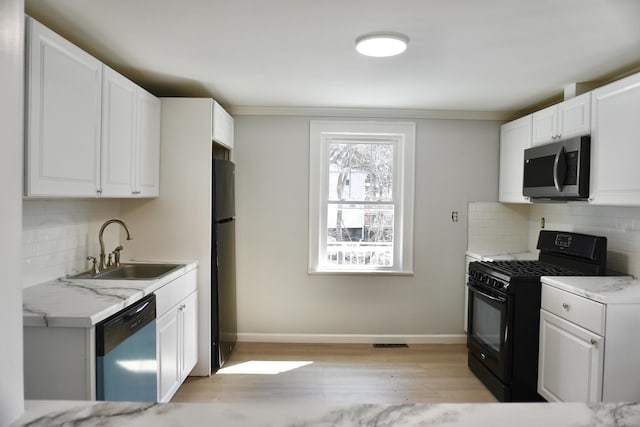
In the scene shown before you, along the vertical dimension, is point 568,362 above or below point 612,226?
below

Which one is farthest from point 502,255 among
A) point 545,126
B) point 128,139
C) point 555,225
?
point 128,139

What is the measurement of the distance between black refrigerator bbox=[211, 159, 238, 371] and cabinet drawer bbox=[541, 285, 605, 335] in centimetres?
239

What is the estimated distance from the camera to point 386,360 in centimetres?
365

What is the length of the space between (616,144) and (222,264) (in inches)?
113

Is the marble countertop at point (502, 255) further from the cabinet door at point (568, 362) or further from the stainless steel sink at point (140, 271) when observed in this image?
the stainless steel sink at point (140, 271)

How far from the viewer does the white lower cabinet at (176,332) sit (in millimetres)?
2518

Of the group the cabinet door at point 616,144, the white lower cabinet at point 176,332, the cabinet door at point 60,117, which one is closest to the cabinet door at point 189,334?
the white lower cabinet at point 176,332

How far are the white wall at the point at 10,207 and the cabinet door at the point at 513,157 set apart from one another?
138 inches

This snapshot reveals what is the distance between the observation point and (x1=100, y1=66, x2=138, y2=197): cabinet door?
236 cm

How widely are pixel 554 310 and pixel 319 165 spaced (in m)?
2.30

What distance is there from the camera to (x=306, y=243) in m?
4.02

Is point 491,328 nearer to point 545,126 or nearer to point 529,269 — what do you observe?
point 529,269

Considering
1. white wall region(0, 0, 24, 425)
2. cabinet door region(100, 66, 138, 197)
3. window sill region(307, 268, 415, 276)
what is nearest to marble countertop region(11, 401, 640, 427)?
white wall region(0, 0, 24, 425)

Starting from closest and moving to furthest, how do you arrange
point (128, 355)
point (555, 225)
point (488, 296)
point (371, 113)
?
1. point (128, 355)
2. point (488, 296)
3. point (555, 225)
4. point (371, 113)
